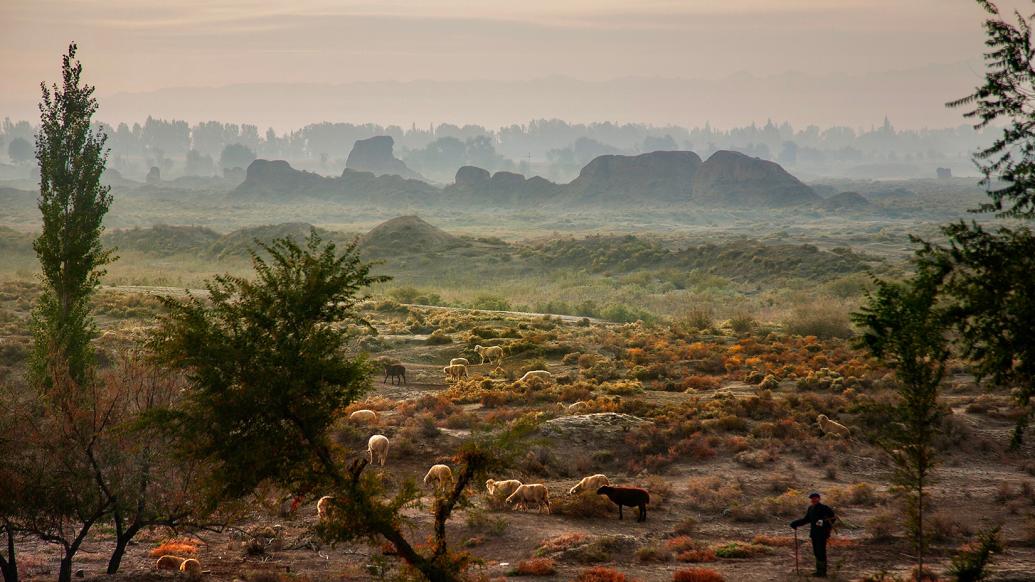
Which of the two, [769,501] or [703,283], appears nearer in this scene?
[769,501]

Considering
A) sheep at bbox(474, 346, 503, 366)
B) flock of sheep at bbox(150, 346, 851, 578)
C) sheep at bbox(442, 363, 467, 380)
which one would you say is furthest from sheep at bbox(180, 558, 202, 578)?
sheep at bbox(474, 346, 503, 366)

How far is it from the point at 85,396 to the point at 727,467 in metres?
17.1

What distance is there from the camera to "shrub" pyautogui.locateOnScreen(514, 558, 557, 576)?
16578mm

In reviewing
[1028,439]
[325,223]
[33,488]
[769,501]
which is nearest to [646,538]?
[769,501]

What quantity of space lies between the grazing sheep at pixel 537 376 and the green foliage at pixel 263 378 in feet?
67.6

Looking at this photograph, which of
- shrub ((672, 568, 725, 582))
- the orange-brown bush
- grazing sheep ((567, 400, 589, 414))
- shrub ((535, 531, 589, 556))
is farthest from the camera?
grazing sheep ((567, 400, 589, 414))

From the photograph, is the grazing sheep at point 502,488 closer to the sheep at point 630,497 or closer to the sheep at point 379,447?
the sheep at point 630,497

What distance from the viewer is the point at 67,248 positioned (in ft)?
77.6

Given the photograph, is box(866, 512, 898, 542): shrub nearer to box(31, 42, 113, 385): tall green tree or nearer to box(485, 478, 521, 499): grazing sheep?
box(485, 478, 521, 499): grazing sheep

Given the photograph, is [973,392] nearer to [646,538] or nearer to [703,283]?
[646,538]

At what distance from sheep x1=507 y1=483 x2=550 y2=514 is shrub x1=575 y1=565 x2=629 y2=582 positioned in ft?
16.2

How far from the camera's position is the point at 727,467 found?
25109mm

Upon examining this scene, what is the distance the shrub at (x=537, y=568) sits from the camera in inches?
653

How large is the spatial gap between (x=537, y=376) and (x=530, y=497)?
14514 mm
